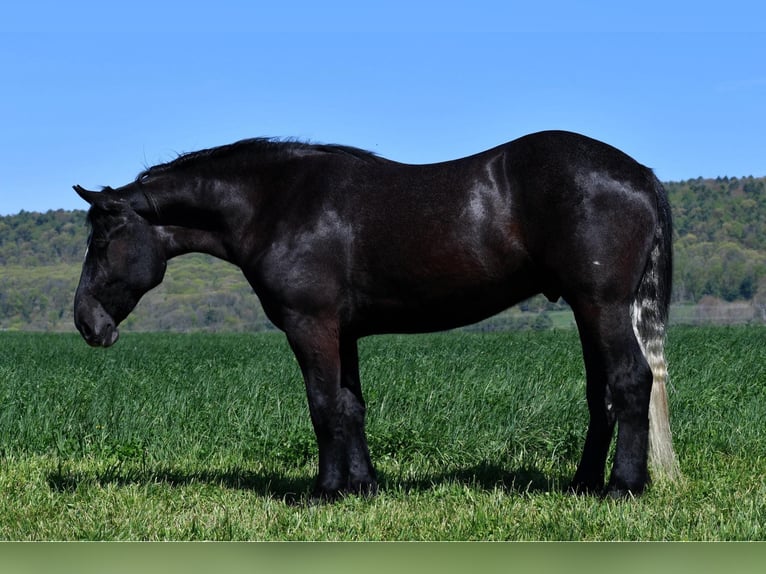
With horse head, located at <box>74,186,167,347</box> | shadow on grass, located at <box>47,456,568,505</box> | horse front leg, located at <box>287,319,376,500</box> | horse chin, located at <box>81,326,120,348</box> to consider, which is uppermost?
horse head, located at <box>74,186,167,347</box>

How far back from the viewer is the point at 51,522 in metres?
6.09

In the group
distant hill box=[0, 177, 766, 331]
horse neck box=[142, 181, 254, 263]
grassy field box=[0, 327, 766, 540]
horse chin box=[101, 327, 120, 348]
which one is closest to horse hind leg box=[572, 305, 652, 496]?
grassy field box=[0, 327, 766, 540]

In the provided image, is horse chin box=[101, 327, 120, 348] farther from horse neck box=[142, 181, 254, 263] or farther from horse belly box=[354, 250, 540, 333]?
horse belly box=[354, 250, 540, 333]

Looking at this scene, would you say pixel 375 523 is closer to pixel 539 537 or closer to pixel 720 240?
pixel 539 537

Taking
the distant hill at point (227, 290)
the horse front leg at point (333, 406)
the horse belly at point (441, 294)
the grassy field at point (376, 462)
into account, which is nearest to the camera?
the grassy field at point (376, 462)

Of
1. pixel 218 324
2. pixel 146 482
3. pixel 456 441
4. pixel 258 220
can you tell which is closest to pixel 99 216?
pixel 258 220

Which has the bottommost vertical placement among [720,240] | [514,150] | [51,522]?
[51,522]

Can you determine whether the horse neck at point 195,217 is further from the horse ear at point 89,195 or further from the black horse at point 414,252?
the horse ear at point 89,195

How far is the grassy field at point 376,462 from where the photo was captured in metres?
5.78

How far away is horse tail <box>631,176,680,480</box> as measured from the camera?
6.50 metres

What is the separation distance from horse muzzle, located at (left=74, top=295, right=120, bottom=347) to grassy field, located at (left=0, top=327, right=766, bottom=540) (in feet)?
4.13

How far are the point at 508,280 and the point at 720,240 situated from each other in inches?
7726

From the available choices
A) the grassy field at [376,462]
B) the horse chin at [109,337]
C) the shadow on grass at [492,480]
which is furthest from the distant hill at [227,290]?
the horse chin at [109,337]

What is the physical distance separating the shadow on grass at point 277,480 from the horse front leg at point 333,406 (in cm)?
24
